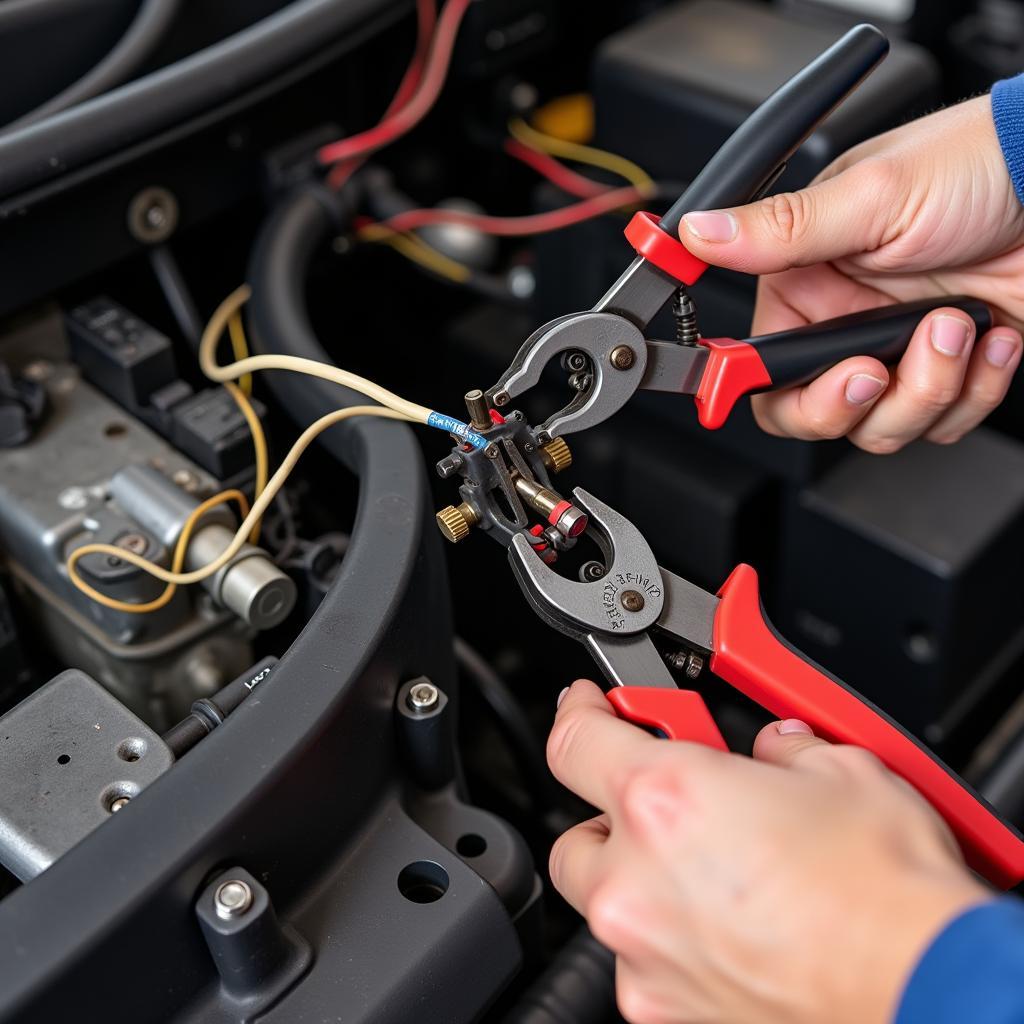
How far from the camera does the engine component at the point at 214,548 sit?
622 mm

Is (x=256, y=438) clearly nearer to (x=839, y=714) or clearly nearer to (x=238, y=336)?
(x=238, y=336)

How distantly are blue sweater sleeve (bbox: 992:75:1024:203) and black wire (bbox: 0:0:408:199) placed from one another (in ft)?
1.41

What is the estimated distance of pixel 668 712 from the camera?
1.76 feet

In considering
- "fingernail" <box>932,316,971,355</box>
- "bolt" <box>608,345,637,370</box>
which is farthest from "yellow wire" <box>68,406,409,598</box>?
"fingernail" <box>932,316,971,355</box>

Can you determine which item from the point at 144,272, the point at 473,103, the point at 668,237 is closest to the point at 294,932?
the point at 668,237

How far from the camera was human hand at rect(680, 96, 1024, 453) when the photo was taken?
→ 27.5 inches

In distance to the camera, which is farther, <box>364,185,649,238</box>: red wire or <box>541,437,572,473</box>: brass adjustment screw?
<box>364,185,649,238</box>: red wire

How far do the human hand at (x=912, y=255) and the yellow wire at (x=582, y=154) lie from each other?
0.22m

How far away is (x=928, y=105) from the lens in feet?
3.16

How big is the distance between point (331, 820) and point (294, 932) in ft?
0.16

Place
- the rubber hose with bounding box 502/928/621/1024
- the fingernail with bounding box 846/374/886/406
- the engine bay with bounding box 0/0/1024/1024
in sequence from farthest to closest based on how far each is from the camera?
the fingernail with bounding box 846/374/886/406 < the rubber hose with bounding box 502/928/621/1024 < the engine bay with bounding box 0/0/1024/1024

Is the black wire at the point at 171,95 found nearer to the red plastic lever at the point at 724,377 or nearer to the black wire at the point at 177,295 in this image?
the black wire at the point at 177,295

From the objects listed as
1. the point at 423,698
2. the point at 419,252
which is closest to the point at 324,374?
the point at 423,698

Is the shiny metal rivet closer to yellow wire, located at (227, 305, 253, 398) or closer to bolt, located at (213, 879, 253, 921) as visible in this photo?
yellow wire, located at (227, 305, 253, 398)
